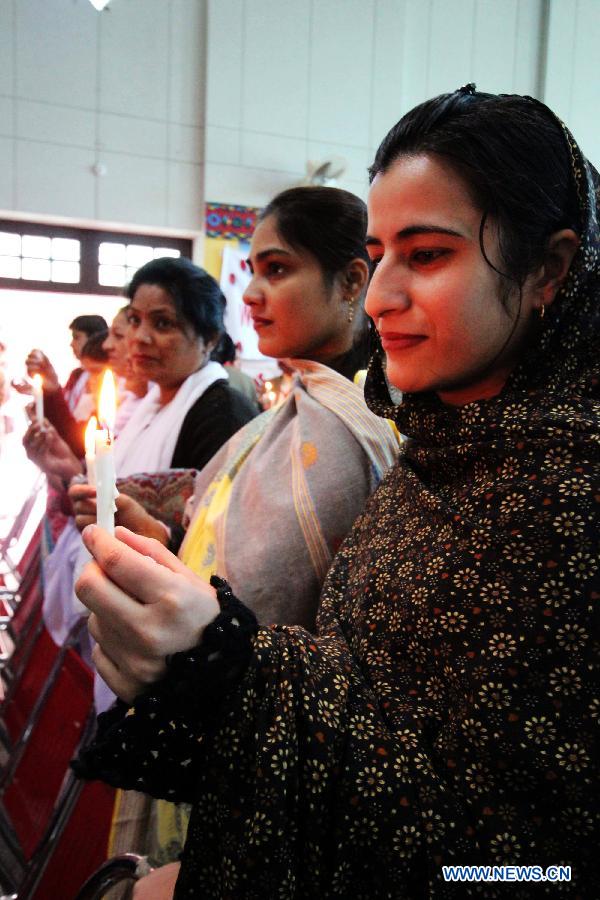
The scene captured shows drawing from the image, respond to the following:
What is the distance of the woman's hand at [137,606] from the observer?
50 centimetres

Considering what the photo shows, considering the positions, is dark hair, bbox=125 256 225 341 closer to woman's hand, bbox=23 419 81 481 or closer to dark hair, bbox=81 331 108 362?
woman's hand, bbox=23 419 81 481

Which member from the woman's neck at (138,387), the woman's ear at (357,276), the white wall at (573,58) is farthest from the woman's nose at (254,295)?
the white wall at (573,58)

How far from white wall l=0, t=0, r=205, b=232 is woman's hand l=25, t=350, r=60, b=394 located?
12.6 feet

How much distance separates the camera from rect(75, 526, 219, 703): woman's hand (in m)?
0.50

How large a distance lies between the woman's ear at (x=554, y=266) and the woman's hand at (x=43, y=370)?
5.50 ft

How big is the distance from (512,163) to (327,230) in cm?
50

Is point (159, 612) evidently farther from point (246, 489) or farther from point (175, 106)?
point (175, 106)

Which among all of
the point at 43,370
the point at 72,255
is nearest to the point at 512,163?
the point at 43,370

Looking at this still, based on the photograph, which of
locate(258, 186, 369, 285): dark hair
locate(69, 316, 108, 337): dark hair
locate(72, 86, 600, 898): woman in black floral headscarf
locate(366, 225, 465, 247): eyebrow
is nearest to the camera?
locate(72, 86, 600, 898): woman in black floral headscarf

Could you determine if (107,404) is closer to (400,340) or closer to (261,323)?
(400,340)

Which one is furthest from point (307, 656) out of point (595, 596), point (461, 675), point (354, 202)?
point (354, 202)

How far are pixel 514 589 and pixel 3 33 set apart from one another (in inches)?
246

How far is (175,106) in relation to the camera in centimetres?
580

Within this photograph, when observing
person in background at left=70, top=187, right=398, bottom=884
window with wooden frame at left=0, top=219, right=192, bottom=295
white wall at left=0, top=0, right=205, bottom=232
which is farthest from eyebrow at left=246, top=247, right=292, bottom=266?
white wall at left=0, top=0, right=205, bottom=232
